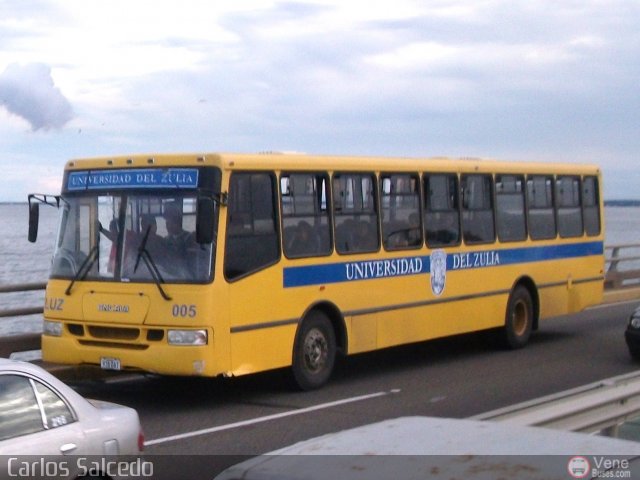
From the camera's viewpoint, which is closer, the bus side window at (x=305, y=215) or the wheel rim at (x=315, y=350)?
the bus side window at (x=305, y=215)

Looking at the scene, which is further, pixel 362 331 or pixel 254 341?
pixel 362 331

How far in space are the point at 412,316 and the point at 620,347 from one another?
470 centimetres

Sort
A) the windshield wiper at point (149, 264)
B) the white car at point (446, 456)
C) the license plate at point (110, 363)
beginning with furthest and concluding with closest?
the license plate at point (110, 363)
the windshield wiper at point (149, 264)
the white car at point (446, 456)

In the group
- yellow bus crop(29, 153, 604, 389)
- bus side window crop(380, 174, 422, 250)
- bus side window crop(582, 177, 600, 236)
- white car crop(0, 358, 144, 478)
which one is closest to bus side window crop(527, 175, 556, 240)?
bus side window crop(582, 177, 600, 236)

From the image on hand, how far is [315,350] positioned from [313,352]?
4 centimetres

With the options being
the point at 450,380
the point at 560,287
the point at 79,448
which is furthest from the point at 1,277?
the point at 79,448

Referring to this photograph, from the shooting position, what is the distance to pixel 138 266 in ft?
39.8

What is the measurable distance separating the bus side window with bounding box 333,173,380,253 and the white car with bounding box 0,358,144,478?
6971 millimetres

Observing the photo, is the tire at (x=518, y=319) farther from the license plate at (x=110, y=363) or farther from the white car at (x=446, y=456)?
the white car at (x=446, y=456)

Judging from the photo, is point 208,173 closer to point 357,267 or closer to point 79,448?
point 357,267

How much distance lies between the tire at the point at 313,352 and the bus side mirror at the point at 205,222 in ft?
6.28

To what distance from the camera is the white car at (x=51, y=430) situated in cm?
630

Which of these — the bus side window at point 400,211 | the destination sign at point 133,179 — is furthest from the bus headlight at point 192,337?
the bus side window at point 400,211

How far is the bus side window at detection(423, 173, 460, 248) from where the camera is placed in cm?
1545
